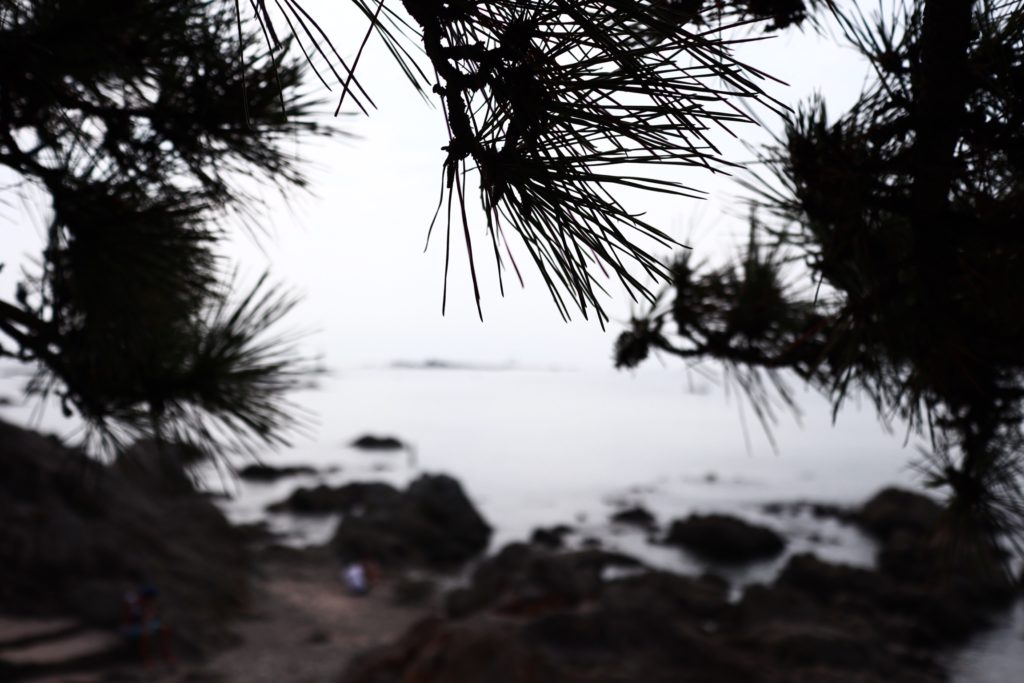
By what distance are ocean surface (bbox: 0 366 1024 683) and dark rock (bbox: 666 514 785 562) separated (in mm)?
414

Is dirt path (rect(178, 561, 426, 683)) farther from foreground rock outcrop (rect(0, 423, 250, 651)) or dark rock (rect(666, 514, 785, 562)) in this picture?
dark rock (rect(666, 514, 785, 562))

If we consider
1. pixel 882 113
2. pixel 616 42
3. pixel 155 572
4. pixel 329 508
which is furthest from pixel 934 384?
pixel 329 508

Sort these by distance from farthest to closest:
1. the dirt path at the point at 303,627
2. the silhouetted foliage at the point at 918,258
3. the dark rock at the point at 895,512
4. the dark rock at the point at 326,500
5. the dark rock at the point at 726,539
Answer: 1. the dark rock at the point at 326,500
2. the dark rock at the point at 895,512
3. the dark rock at the point at 726,539
4. the dirt path at the point at 303,627
5. the silhouetted foliage at the point at 918,258

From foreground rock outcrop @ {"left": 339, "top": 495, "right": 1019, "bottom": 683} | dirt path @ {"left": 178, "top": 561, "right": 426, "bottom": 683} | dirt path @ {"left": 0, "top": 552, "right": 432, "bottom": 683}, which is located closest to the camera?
foreground rock outcrop @ {"left": 339, "top": 495, "right": 1019, "bottom": 683}

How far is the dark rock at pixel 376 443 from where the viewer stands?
50.8 m

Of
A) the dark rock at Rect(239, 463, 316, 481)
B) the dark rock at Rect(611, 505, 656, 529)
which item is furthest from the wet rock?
the dark rock at Rect(239, 463, 316, 481)

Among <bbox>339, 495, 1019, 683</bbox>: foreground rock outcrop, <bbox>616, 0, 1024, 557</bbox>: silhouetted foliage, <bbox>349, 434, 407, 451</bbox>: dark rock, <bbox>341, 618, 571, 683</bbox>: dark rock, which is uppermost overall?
<bbox>616, 0, 1024, 557</bbox>: silhouetted foliage

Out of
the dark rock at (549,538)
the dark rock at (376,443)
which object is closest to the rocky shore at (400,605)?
the dark rock at (549,538)

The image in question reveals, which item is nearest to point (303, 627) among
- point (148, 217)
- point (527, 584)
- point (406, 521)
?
point (527, 584)

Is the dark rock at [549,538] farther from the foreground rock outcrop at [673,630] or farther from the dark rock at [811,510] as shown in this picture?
the dark rock at [811,510]

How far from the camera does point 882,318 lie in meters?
1.75

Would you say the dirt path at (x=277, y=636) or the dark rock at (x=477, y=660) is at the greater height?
the dark rock at (x=477, y=660)

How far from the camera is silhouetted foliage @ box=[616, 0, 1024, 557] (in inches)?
53.4

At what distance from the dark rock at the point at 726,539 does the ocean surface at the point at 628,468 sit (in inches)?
16.3
